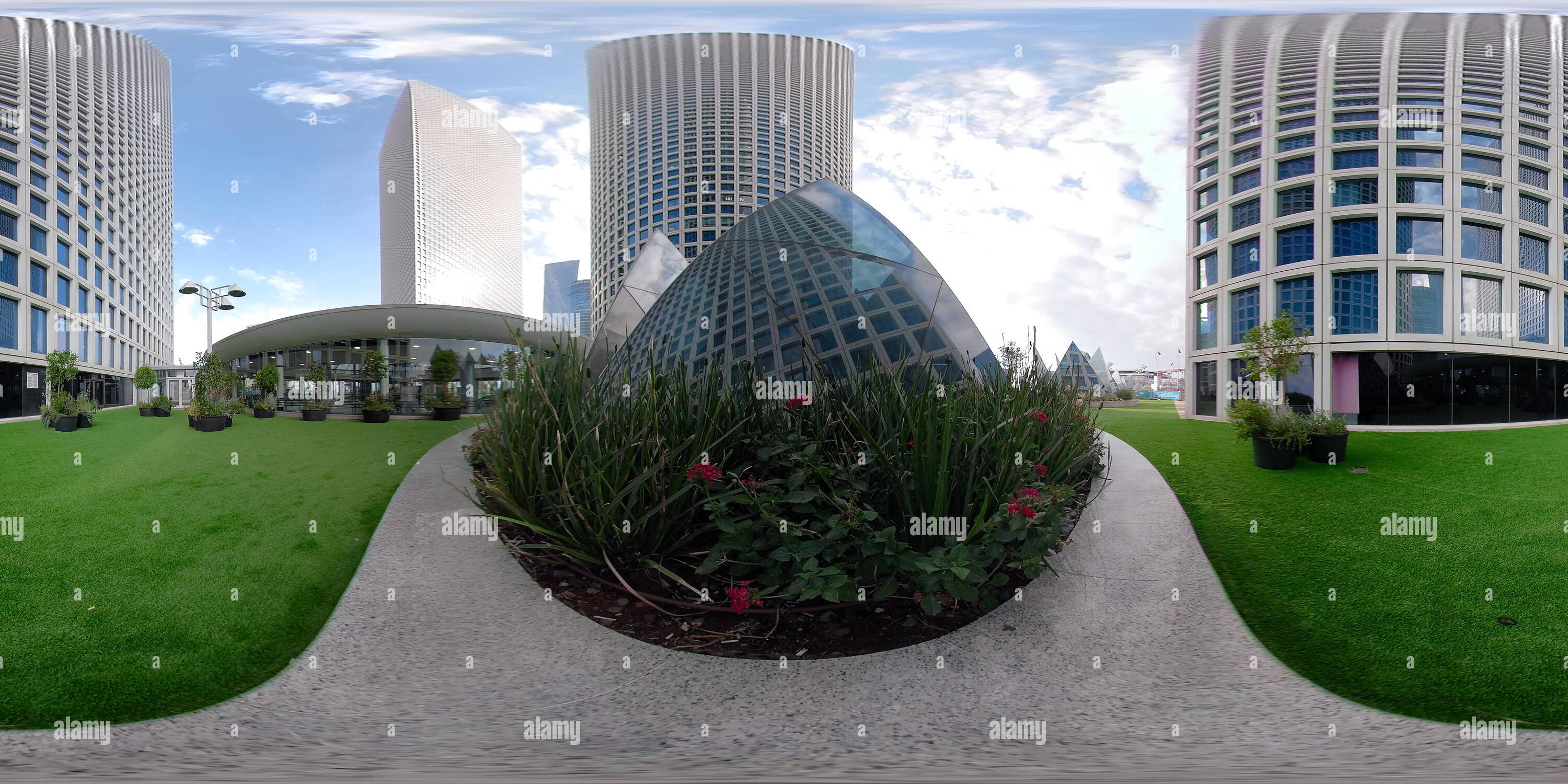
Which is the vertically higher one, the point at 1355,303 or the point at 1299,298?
the point at 1299,298

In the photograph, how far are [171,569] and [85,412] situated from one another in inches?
718

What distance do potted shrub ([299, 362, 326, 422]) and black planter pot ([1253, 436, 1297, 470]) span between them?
17.6 metres

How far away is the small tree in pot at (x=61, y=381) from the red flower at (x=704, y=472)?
2149 cm

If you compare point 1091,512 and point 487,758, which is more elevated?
point 1091,512

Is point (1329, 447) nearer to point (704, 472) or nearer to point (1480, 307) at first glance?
point (704, 472)

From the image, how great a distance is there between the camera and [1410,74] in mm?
16422

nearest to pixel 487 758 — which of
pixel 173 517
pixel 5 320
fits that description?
pixel 173 517

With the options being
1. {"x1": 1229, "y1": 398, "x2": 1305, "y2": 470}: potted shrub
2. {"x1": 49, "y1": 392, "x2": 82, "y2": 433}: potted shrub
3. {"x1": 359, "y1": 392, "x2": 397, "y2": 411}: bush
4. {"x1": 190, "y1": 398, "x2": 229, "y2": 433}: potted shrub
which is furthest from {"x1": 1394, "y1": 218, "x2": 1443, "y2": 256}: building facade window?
{"x1": 49, "y1": 392, "x2": 82, "y2": 433}: potted shrub

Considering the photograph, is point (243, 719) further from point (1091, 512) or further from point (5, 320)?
point (5, 320)

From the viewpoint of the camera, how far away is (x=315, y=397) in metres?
17.7

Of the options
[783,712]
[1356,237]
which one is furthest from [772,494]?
[1356,237]

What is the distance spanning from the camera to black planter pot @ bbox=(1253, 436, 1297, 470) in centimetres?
726

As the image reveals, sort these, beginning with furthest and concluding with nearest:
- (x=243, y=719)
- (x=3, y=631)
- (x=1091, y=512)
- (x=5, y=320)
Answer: (x=5, y=320)
(x=1091, y=512)
(x=3, y=631)
(x=243, y=719)

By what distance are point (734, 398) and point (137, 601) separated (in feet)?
13.4
